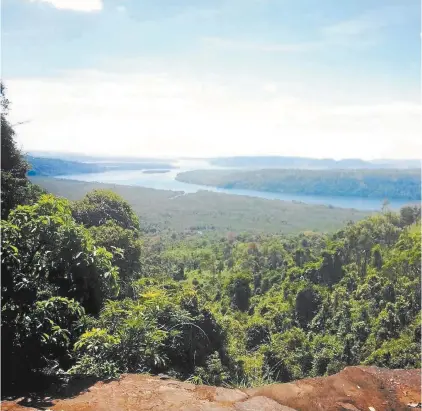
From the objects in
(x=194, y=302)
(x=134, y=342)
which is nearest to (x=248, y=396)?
(x=134, y=342)

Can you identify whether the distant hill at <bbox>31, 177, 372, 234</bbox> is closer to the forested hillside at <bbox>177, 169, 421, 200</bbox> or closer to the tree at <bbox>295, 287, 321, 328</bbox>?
the forested hillside at <bbox>177, 169, 421, 200</bbox>

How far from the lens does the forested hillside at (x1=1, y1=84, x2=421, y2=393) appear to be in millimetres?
5523

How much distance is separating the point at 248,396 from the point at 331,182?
159m

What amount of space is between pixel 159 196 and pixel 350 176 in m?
85.2

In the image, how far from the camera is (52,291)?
18.8 feet

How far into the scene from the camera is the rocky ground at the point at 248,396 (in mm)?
4688

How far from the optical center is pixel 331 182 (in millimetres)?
157000

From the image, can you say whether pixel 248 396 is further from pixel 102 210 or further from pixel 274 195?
pixel 274 195

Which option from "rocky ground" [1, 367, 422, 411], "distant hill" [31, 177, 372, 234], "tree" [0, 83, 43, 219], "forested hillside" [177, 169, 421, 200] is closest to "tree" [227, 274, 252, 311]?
"tree" [0, 83, 43, 219]

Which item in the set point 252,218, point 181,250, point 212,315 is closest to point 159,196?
point 252,218

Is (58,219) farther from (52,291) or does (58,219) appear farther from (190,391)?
(190,391)

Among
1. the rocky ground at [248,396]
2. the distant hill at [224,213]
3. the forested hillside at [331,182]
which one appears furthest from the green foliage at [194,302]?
the forested hillside at [331,182]

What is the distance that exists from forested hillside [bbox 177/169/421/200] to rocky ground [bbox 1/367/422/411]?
145319 mm

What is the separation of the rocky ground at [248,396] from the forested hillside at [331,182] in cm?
Result: 14532
